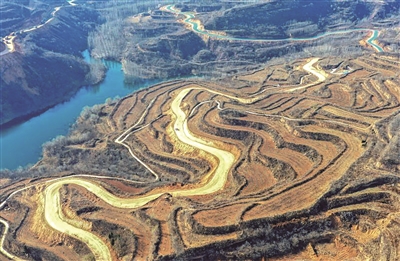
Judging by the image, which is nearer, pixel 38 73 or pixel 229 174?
pixel 229 174

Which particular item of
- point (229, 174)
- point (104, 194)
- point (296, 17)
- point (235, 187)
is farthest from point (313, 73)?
point (296, 17)

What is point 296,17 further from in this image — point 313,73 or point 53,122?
point 53,122

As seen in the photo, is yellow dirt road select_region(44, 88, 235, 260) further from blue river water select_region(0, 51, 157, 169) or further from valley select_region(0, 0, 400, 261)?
blue river water select_region(0, 51, 157, 169)

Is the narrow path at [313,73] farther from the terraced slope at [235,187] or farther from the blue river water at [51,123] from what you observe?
the blue river water at [51,123]

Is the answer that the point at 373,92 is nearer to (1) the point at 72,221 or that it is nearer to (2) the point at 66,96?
(1) the point at 72,221

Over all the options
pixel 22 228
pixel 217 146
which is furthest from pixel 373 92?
pixel 22 228

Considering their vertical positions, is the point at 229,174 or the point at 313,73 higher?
the point at 313,73
